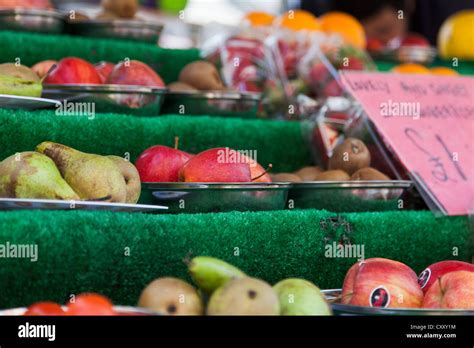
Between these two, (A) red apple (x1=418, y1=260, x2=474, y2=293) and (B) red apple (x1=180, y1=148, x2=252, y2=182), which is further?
(B) red apple (x1=180, y1=148, x2=252, y2=182)

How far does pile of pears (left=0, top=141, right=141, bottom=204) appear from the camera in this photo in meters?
1.40

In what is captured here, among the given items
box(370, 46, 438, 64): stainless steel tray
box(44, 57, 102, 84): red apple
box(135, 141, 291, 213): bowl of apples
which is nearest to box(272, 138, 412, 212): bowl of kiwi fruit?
box(135, 141, 291, 213): bowl of apples

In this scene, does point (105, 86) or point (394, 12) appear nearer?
point (105, 86)

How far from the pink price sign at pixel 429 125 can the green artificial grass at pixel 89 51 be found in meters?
0.54

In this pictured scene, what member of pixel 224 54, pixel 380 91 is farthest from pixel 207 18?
pixel 380 91

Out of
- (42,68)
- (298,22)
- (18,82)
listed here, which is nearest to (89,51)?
(42,68)

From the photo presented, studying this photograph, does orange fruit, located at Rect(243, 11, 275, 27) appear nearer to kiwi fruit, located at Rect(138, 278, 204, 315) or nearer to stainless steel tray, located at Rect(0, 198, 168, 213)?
stainless steel tray, located at Rect(0, 198, 168, 213)

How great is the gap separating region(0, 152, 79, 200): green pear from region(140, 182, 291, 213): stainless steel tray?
0.23 metres

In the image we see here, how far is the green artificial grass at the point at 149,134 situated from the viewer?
1.77m

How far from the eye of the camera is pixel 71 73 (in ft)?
6.31

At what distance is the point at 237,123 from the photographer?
85.3 inches

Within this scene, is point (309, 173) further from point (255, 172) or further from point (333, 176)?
point (255, 172)

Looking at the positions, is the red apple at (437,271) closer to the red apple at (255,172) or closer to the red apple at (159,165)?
the red apple at (255,172)

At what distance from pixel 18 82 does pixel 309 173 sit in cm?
74
